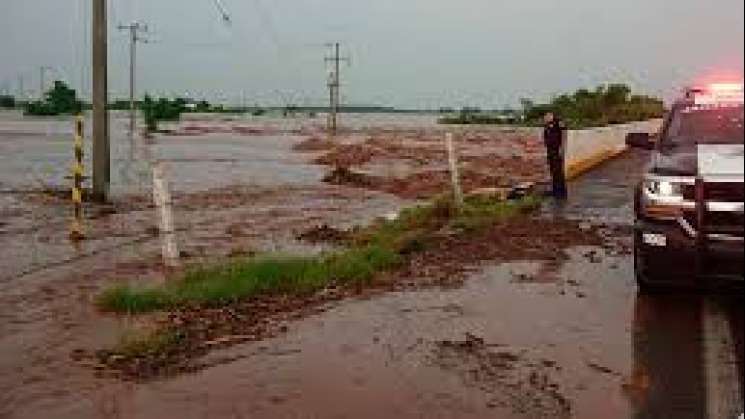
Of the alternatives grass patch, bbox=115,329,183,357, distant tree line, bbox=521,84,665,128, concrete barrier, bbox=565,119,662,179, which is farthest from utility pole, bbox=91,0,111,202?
distant tree line, bbox=521,84,665,128

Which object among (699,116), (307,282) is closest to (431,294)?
(307,282)

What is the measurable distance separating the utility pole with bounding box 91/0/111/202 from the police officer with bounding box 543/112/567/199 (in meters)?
10.7

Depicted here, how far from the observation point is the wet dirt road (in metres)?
6.32

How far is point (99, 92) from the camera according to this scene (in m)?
24.0

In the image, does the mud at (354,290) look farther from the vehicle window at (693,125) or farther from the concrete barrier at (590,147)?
the concrete barrier at (590,147)

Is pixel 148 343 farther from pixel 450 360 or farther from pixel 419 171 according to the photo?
pixel 419 171

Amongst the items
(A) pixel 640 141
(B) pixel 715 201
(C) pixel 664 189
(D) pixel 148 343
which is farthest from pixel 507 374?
(B) pixel 715 201

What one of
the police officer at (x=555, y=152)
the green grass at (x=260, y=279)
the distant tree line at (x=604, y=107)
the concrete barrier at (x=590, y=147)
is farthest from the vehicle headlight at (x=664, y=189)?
the distant tree line at (x=604, y=107)

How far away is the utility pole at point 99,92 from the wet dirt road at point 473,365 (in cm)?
1577

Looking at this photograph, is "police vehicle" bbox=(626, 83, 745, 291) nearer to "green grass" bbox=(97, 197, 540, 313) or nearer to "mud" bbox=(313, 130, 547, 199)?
"green grass" bbox=(97, 197, 540, 313)

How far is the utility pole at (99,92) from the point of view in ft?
78.0

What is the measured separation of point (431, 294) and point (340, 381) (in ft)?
9.73

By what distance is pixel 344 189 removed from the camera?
98.1 feet

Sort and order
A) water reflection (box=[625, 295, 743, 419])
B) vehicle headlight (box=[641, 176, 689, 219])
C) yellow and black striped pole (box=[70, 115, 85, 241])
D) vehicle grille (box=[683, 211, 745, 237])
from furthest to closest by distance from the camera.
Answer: yellow and black striped pole (box=[70, 115, 85, 241]), water reflection (box=[625, 295, 743, 419]), vehicle headlight (box=[641, 176, 689, 219]), vehicle grille (box=[683, 211, 745, 237])
